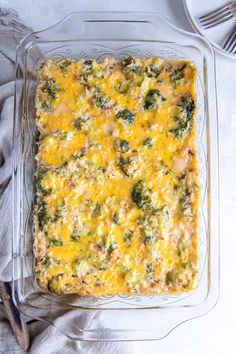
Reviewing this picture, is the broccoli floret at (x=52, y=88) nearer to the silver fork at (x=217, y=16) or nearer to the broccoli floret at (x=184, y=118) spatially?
the broccoli floret at (x=184, y=118)

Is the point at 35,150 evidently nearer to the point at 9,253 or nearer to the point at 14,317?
the point at 9,253

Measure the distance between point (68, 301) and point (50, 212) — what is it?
0.37 m

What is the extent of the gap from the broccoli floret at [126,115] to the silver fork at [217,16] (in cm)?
53

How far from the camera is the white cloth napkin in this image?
2.18m

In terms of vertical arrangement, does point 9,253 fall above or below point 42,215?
below

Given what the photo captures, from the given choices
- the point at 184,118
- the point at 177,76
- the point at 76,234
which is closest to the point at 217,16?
the point at 177,76

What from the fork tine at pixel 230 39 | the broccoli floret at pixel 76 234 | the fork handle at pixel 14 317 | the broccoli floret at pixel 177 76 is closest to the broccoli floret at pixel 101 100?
the broccoli floret at pixel 177 76

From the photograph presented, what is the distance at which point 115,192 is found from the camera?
2068 mm

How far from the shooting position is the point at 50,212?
2055 millimetres

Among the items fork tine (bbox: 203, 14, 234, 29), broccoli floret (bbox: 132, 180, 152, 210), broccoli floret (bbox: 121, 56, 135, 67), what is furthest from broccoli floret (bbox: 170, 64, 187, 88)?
broccoli floret (bbox: 132, 180, 152, 210)

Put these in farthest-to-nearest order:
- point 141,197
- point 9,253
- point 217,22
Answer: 1. point 217,22
2. point 9,253
3. point 141,197

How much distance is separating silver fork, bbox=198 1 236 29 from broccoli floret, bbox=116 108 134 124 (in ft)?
1.74

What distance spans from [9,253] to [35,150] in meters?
0.41

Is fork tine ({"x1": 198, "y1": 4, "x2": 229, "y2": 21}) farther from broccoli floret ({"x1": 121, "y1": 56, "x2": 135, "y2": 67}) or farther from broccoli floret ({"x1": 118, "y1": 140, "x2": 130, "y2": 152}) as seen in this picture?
broccoli floret ({"x1": 118, "y1": 140, "x2": 130, "y2": 152})
